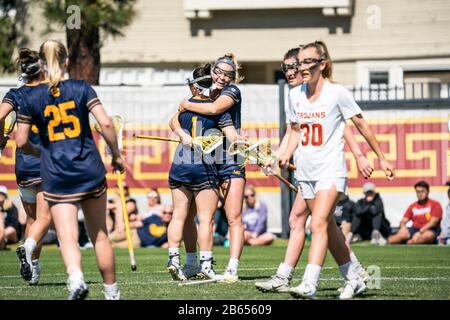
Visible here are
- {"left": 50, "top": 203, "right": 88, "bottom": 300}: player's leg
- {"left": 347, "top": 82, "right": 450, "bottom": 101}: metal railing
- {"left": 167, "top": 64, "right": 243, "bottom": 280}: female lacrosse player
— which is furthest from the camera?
{"left": 347, "top": 82, "right": 450, "bottom": 101}: metal railing

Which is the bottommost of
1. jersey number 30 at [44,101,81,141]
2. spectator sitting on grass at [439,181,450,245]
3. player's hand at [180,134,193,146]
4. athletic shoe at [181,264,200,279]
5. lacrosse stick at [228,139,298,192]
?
spectator sitting on grass at [439,181,450,245]

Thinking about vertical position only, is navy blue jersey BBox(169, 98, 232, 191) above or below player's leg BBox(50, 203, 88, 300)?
above

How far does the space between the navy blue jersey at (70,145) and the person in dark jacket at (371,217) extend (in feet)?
43.9

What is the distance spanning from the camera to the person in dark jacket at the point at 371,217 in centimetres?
2249

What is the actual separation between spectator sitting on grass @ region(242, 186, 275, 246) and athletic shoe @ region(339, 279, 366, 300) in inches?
471

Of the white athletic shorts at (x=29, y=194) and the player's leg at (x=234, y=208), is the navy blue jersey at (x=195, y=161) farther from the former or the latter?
the white athletic shorts at (x=29, y=194)

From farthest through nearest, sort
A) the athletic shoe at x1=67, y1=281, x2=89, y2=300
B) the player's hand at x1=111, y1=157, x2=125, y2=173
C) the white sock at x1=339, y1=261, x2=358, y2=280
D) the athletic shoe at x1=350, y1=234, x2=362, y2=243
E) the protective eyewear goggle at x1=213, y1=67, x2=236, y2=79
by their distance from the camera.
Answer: the athletic shoe at x1=350, y1=234, x2=362, y2=243, the protective eyewear goggle at x1=213, y1=67, x2=236, y2=79, the white sock at x1=339, y1=261, x2=358, y2=280, the player's hand at x1=111, y1=157, x2=125, y2=173, the athletic shoe at x1=67, y1=281, x2=89, y2=300

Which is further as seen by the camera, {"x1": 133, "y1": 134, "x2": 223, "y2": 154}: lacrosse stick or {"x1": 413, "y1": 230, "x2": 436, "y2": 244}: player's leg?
{"x1": 413, "y1": 230, "x2": 436, "y2": 244}: player's leg

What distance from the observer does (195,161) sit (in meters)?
12.5

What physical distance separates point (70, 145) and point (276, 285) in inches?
102

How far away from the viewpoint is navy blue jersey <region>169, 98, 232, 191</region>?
492 inches

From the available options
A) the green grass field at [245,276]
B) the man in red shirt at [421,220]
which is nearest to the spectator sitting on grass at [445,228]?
the man in red shirt at [421,220]

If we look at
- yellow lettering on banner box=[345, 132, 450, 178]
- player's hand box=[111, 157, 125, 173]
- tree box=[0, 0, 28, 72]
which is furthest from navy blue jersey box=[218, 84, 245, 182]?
tree box=[0, 0, 28, 72]

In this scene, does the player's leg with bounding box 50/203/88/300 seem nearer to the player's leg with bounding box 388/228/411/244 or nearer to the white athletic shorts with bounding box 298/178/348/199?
the white athletic shorts with bounding box 298/178/348/199
